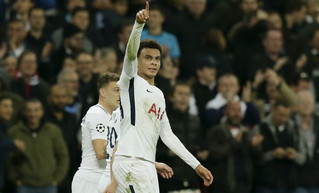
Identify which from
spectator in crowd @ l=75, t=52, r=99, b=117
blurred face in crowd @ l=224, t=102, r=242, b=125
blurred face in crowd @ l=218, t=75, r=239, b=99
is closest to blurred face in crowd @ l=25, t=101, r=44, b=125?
spectator in crowd @ l=75, t=52, r=99, b=117

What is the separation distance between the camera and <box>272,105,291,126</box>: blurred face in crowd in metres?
16.6

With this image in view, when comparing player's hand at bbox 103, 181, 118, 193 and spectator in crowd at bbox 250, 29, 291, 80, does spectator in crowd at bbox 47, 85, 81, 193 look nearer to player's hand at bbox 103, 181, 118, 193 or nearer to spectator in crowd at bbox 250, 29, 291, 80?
spectator in crowd at bbox 250, 29, 291, 80

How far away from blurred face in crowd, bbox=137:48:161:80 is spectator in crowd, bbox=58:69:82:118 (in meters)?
6.36

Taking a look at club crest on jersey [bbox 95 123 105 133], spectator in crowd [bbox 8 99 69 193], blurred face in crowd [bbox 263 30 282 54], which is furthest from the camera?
blurred face in crowd [bbox 263 30 282 54]

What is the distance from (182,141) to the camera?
15836 mm

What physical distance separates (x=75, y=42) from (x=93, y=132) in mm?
7028

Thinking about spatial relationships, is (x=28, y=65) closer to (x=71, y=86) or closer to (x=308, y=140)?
(x=71, y=86)

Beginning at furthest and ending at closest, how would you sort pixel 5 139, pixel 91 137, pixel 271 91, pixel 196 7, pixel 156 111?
pixel 196 7 → pixel 271 91 → pixel 5 139 → pixel 91 137 → pixel 156 111

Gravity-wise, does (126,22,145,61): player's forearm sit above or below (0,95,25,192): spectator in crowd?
above

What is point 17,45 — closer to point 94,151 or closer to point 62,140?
point 62,140

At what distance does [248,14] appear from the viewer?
1995cm

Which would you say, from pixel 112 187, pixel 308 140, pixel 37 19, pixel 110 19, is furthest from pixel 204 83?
pixel 112 187

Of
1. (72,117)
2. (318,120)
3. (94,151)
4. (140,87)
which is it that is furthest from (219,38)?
(140,87)

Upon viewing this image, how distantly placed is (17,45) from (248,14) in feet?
15.7
